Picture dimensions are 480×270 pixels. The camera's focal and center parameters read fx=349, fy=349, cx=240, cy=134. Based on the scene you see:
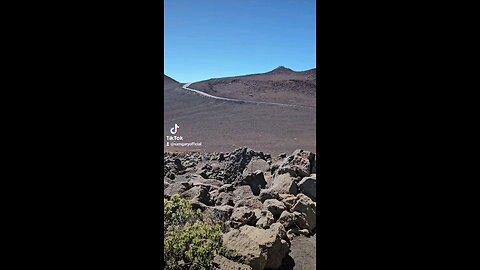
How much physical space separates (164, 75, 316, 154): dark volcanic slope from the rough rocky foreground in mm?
292

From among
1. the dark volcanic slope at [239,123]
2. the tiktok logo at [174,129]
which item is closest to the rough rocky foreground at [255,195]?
the dark volcanic slope at [239,123]

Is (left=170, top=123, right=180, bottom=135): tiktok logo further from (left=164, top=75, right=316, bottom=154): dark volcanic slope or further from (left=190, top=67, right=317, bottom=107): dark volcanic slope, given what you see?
(left=190, top=67, right=317, bottom=107): dark volcanic slope

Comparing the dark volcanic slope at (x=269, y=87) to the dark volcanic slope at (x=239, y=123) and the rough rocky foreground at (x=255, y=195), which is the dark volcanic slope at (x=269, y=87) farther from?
the rough rocky foreground at (x=255, y=195)

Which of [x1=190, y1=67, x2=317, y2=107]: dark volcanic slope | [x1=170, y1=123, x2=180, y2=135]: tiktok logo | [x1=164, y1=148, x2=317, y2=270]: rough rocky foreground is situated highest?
[x1=190, y1=67, x2=317, y2=107]: dark volcanic slope

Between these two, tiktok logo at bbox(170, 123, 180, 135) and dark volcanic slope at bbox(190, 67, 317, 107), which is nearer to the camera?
tiktok logo at bbox(170, 123, 180, 135)

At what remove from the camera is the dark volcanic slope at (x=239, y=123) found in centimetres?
242

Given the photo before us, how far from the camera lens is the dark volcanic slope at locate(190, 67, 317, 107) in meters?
2.48

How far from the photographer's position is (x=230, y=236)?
7.82 ft

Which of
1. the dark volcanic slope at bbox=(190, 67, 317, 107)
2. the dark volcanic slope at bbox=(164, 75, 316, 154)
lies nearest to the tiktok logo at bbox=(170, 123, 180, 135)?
the dark volcanic slope at bbox=(164, 75, 316, 154)

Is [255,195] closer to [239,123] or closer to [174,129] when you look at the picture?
[239,123]
